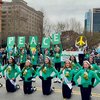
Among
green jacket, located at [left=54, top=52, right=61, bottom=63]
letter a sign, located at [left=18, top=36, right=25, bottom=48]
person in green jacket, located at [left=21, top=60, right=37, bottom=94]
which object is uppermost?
letter a sign, located at [left=18, top=36, right=25, bottom=48]

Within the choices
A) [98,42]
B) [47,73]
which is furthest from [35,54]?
[98,42]

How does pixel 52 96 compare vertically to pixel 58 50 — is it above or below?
below

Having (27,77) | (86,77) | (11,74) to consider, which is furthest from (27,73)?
(86,77)

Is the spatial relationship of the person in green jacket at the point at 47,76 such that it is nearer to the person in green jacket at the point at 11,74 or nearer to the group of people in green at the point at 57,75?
the group of people in green at the point at 57,75

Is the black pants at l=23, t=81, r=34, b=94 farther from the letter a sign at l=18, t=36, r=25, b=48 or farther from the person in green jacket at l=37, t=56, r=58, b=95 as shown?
the letter a sign at l=18, t=36, r=25, b=48

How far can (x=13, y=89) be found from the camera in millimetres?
13031

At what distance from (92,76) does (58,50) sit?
6.24 m

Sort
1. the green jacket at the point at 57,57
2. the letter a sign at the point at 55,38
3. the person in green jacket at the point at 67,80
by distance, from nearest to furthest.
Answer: the person in green jacket at the point at 67,80 → the green jacket at the point at 57,57 → the letter a sign at the point at 55,38

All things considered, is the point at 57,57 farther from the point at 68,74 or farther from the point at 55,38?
the point at 68,74

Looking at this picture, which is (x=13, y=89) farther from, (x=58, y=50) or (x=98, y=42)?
(x=98, y=42)

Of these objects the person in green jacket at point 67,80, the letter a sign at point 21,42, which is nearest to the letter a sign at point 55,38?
the letter a sign at point 21,42

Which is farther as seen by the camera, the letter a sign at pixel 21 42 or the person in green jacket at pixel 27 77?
the letter a sign at pixel 21 42

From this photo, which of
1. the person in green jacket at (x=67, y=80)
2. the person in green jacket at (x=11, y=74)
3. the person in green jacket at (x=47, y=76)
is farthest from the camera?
the person in green jacket at (x=11, y=74)

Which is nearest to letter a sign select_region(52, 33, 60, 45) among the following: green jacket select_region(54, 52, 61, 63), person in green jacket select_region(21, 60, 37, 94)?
green jacket select_region(54, 52, 61, 63)
